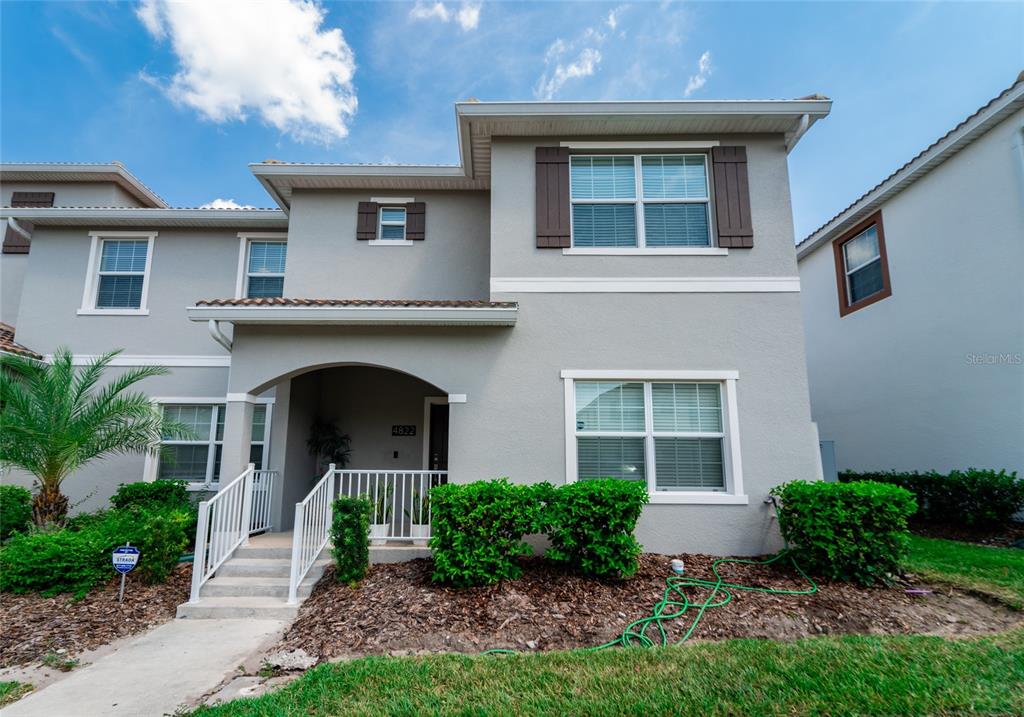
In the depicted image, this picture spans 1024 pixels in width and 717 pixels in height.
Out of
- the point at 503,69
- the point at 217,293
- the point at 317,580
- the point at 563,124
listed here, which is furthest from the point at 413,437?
the point at 503,69

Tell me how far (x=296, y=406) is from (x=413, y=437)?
2219mm

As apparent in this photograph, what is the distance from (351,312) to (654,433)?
A: 457 centimetres

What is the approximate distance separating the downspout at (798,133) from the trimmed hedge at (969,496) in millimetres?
5734

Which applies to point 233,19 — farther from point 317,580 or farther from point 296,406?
point 317,580

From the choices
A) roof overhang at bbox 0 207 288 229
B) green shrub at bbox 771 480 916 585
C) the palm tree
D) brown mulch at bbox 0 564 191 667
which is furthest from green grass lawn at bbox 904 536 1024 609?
roof overhang at bbox 0 207 288 229

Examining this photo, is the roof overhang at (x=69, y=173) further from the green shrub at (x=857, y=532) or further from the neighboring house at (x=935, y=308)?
the neighboring house at (x=935, y=308)

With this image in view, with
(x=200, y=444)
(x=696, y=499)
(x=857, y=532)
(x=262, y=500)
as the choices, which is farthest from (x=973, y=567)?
(x=200, y=444)

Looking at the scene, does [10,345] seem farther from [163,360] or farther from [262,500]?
[262,500]

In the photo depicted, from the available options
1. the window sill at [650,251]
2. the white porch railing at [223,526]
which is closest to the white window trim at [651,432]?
the window sill at [650,251]

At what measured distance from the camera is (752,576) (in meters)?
6.17

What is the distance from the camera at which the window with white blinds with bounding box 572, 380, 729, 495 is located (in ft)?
23.7

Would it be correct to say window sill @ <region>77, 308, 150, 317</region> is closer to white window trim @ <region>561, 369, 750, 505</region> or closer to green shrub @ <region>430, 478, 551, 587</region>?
green shrub @ <region>430, 478, 551, 587</region>

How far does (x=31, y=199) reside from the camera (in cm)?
1276

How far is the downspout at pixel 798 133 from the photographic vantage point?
297 inches
